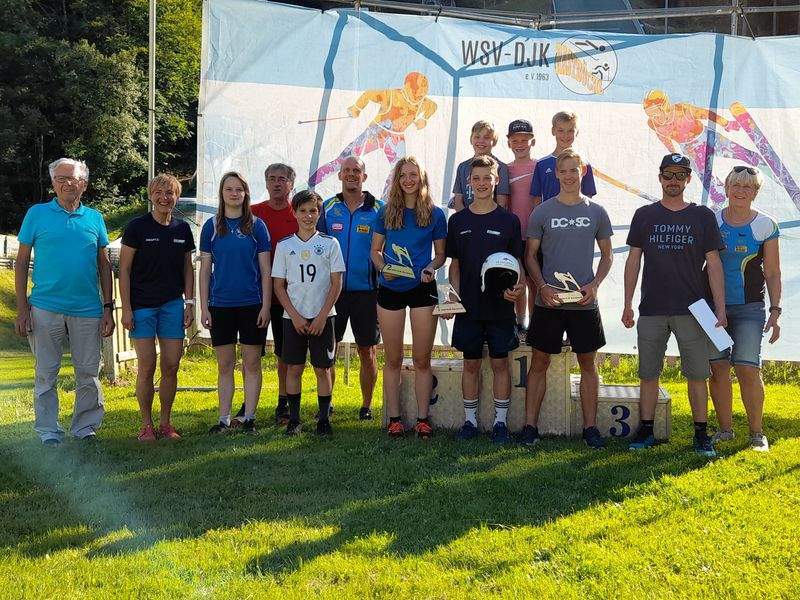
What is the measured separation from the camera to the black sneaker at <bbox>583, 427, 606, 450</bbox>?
16.7 ft

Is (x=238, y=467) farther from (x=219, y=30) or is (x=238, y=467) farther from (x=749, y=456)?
(x=219, y=30)

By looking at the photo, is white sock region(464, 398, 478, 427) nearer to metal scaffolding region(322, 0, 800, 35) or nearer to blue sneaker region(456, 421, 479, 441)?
blue sneaker region(456, 421, 479, 441)

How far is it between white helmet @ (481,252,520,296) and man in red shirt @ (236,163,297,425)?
5.19ft

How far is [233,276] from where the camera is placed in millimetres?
5383

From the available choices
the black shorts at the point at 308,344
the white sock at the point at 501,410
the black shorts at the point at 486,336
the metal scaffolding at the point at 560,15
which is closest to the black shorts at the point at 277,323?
the black shorts at the point at 308,344

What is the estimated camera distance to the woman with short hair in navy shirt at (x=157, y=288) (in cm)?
527

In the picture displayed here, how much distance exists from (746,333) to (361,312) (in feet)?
8.10

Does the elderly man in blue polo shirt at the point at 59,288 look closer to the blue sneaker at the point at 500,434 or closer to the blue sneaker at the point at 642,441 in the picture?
the blue sneaker at the point at 500,434

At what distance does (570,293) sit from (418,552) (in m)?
2.12

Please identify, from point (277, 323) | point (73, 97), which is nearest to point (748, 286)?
point (277, 323)

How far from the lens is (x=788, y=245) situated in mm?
7031

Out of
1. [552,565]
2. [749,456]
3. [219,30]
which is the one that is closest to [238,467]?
[552,565]

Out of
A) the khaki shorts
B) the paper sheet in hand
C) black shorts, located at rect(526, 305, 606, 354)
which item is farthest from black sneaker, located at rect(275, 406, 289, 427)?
the paper sheet in hand

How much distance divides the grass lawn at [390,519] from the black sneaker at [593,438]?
115mm
